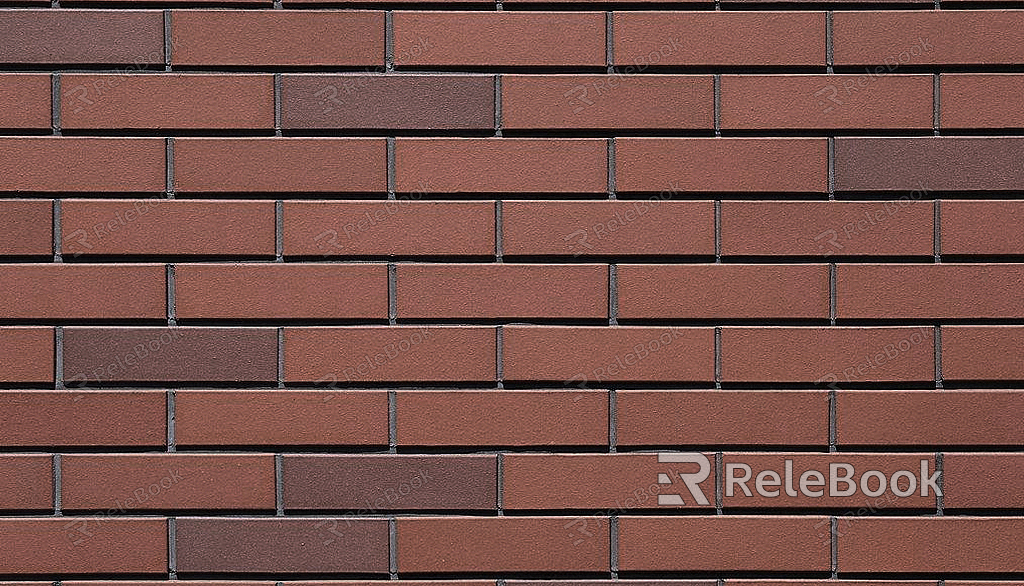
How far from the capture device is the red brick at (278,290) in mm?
1651

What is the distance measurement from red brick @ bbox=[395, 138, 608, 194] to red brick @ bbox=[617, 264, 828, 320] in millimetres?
233

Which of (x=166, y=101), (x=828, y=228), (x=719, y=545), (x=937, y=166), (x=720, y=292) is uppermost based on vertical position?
(x=166, y=101)

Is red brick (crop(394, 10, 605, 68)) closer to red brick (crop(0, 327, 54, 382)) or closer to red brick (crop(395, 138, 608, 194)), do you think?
red brick (crop(395, 138, 608, 194))

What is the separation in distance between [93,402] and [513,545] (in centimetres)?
100

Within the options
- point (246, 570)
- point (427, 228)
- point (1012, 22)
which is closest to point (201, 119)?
point (427, 228)

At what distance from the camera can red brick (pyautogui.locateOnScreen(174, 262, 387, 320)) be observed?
165 centimetres

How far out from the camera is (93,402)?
1651mm

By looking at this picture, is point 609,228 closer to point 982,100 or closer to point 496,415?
point 496,415

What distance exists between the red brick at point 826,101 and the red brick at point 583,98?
0.11 meters

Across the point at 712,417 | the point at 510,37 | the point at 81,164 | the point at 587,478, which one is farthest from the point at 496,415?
the point at 81,164

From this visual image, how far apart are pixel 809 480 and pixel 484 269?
2.87 feet

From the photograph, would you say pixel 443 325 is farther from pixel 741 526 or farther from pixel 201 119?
pixel 741 526

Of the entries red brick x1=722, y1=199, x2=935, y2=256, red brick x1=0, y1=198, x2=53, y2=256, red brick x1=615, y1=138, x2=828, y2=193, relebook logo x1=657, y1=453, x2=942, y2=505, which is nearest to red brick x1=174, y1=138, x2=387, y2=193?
red brick x1=0, y1=198, x2=53, y2=256

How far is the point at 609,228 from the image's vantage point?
1.65 m
